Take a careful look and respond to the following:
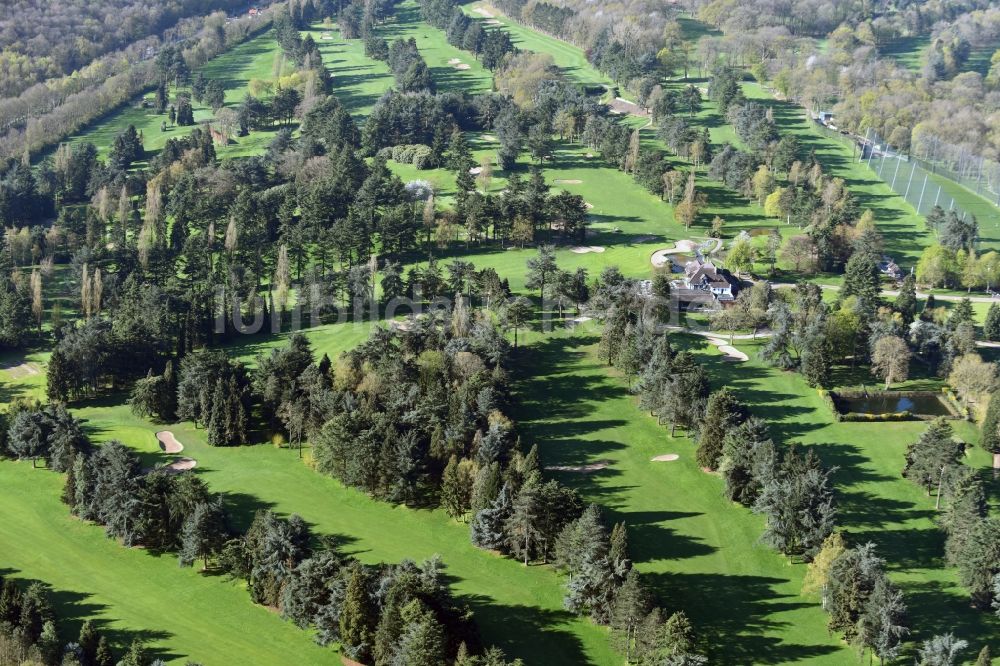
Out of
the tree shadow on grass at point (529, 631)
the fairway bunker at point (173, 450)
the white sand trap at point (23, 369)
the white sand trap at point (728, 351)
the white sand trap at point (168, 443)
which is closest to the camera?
the tree shadow on grass at point (529, 631)

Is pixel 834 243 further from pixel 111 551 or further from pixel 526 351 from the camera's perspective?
pixel 111 551

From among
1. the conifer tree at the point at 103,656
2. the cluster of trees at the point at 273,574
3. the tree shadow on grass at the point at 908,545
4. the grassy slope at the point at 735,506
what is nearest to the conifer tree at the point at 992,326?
the grassy slope at the point at 735,506

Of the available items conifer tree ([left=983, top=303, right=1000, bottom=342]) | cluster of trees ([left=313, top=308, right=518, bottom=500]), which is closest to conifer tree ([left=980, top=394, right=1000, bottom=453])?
conifer tree ([left=983, top=303, right=1000, bottom=342])

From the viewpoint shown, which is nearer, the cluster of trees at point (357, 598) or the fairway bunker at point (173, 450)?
the cluster of trees at point (357, 598)

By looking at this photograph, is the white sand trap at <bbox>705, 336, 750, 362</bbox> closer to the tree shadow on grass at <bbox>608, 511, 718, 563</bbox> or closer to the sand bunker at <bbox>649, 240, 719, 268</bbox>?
→ the sand bunker at <bbox>649, 240, 719, 268</bbox>

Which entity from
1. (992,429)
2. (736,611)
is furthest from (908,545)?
(992,429)

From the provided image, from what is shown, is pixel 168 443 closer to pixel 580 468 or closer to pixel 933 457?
pixel 580 468

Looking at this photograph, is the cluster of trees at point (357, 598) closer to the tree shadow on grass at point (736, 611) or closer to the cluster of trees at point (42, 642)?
the cluster of trees at point (42, 642)

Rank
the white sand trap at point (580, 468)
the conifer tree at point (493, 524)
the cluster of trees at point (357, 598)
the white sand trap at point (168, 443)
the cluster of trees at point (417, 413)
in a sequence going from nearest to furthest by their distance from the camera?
the cluster of trees at point (357, 598), the conifer tree at point (493, 524), the cluster of trees at point (417, 413), the white sand trap at point (580, 468), the white sand trap at point (168, 443)

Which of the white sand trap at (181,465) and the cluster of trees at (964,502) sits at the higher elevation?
the cluster of trees at (964,502)
